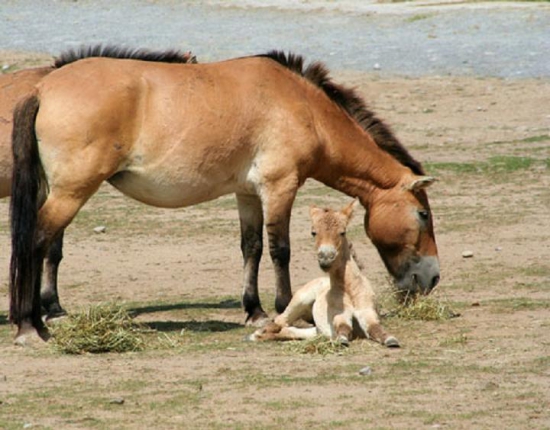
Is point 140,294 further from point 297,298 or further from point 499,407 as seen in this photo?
point 499,407

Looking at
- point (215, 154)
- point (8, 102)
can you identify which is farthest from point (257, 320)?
point (8, 102)

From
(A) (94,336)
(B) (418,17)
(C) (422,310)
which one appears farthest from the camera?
(B) (418,17)

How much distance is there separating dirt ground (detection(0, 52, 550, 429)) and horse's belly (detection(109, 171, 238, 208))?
0.97 metres

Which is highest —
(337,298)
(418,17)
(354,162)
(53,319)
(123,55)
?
(123,55)

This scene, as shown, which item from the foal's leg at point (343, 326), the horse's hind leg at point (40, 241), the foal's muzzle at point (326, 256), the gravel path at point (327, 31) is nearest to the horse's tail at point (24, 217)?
the horse's hind leg at point (40, 241)

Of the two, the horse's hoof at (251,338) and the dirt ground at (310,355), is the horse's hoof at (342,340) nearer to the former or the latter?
the dirt ground at (310,355)

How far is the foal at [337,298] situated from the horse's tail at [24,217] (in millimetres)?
1574

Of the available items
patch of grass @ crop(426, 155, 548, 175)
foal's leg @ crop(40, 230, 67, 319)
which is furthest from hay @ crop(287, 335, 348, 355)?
patch of grass @ crop(426, 155, 548, 175)

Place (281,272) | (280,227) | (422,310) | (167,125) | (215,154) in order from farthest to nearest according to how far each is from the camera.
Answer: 1. (281,272)
2. (280,227)
3. (422,310)
4. (215,154)
5. (167,125)

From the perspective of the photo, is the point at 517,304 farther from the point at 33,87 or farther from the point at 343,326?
the point at 33,87

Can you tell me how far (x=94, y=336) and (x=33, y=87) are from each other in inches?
92.3

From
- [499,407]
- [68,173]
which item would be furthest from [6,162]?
[499,407]

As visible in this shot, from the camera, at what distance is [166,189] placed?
1016 cm

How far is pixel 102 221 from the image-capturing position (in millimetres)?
15031
